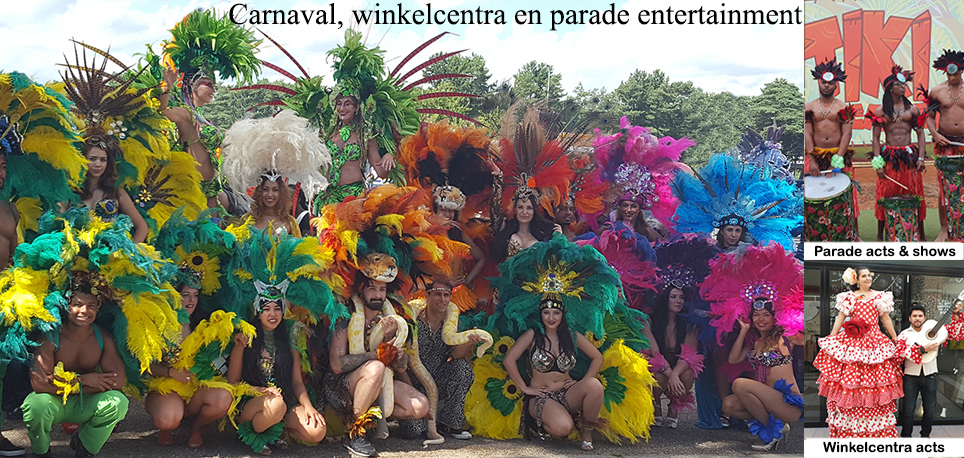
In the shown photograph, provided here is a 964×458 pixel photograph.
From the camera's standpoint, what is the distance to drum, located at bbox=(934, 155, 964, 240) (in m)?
6.59

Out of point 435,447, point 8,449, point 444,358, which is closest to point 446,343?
point 444,358

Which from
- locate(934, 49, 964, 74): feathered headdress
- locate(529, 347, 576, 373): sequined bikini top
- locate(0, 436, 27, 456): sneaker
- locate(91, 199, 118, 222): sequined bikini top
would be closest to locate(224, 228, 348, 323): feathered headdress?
locate(91, 199, 118, 222): sequined bikini top

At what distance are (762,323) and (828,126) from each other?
168cm

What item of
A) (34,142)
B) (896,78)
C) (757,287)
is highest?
(896,78)

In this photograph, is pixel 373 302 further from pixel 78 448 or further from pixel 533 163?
pixel 78 448

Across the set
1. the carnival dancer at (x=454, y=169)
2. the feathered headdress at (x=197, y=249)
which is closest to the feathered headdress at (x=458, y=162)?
the carnival dancer at (x=454, y=169)

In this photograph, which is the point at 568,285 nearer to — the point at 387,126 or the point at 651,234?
the point at 651,234

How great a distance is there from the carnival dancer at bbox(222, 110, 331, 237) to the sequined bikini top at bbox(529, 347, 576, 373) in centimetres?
200

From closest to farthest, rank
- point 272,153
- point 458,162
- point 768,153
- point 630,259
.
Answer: point 630,259 < point 272,153 < point 458,162 < point 768,153

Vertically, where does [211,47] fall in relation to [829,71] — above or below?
above

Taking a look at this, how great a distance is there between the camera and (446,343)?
562 cm

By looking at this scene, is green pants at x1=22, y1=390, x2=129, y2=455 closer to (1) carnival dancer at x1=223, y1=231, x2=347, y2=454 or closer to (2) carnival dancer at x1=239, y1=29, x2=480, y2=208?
(1) carnival dancer at x1=223, y1=231, x2=347, y2=454

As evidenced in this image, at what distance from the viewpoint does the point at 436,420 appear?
5703 millimetres

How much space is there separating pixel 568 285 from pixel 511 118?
63.1 inches
